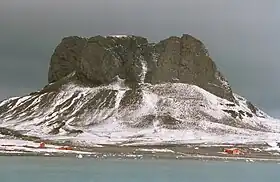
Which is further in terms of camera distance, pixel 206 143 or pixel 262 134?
pixel 262 134

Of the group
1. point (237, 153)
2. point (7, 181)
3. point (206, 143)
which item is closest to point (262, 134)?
point (206, 143)

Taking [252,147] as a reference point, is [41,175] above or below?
below

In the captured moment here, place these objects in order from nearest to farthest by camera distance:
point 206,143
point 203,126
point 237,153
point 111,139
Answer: point 237,153, point 206,143, point 111,139, point 203,126

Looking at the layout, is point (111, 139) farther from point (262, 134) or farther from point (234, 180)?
point (234, 180)

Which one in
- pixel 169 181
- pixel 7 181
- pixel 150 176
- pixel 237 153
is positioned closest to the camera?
pixel 7 181

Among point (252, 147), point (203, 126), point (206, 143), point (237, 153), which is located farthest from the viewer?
point (203, 126)

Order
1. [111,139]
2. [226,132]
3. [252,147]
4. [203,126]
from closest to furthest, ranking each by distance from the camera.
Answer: [252,147] < [111,139] < [226,132] < [203,126]

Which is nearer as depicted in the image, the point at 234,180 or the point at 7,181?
the point at 7,181

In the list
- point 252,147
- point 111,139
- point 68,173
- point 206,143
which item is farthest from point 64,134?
point 68,173

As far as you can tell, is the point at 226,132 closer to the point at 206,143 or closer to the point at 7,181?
the point at 206,143
